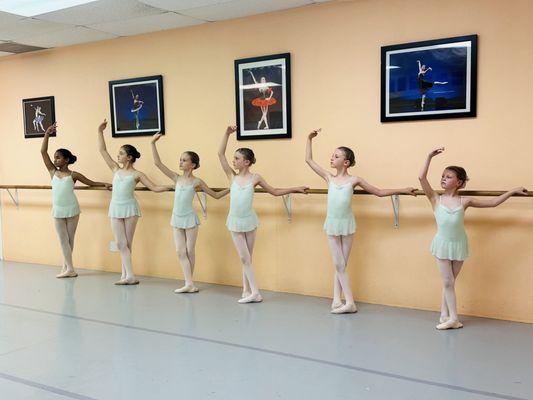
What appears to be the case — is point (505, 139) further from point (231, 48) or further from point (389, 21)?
point (231, 48)

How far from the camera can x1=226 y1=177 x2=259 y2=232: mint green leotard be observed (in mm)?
4172

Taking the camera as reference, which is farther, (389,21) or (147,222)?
(147,222)

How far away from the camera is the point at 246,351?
3.11 m

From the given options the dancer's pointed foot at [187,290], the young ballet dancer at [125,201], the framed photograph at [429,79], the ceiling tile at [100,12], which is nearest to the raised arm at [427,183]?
the framed photograph at [429,79]

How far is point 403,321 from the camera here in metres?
3.63

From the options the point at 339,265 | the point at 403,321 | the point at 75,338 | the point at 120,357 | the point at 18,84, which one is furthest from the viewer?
the point at 18,84

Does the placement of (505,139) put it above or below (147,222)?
above

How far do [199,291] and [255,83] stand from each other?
6.14 ft

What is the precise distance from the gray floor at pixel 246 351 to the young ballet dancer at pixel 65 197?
979 millimetres

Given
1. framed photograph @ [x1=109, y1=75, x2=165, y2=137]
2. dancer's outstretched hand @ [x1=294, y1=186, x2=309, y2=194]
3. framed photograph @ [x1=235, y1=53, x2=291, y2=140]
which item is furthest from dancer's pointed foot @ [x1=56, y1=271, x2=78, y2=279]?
dancer's outstretched hand @ [x1=294, y1=186, x2=309, y2=194]

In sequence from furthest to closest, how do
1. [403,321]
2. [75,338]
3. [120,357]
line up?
[403,321] < [75,338] < [120,357]

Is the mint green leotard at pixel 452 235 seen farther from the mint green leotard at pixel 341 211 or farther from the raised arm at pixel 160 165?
the raised arm at pixel 160 165

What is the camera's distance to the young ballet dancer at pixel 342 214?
12.5 feet

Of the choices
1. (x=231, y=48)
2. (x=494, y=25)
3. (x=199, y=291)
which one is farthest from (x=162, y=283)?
(x=494, y=25)
